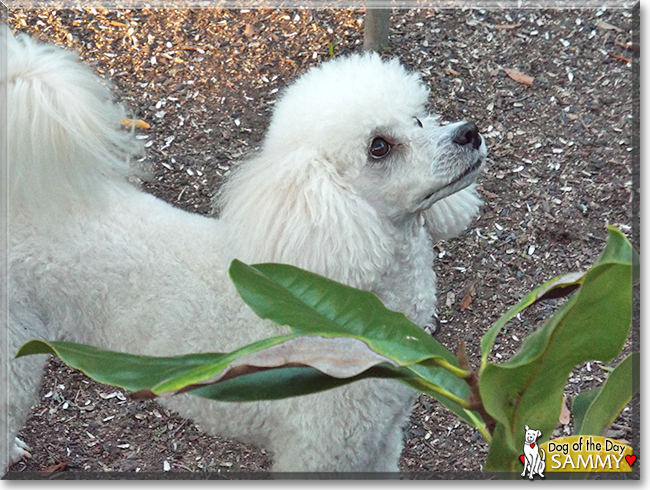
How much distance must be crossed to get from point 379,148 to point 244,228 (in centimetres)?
29

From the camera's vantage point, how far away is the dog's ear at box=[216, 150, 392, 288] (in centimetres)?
135

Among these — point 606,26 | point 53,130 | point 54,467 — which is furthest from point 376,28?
point 54,467

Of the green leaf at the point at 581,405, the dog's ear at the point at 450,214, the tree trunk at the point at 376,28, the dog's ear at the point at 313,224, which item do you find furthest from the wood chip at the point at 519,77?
the green leaf at the point at 581,405

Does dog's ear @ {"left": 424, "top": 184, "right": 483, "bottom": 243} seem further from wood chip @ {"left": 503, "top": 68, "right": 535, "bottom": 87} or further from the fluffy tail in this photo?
wood chip @ {"left": 503, "top": 68, "right": 535, "bottom": 87}

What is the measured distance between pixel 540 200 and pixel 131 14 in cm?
137

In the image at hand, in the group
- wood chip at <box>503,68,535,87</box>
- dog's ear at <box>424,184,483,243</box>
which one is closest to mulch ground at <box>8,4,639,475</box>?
wood chip at <box>503,68,535,87</box>

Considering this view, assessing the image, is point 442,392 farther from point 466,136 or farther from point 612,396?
point 466,136

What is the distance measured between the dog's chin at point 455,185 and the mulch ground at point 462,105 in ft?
2.68

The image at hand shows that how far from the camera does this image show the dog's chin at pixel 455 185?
1388 millimetres

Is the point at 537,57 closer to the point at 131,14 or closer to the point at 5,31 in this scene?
the point at 131,14

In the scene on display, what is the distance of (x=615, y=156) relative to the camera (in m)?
A: 2.33

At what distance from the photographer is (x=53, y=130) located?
54.4 inches

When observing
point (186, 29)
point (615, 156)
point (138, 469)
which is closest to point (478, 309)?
point (615, 156)

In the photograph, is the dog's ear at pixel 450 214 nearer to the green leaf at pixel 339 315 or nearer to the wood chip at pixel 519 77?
the green leaf at pixel 339 315
